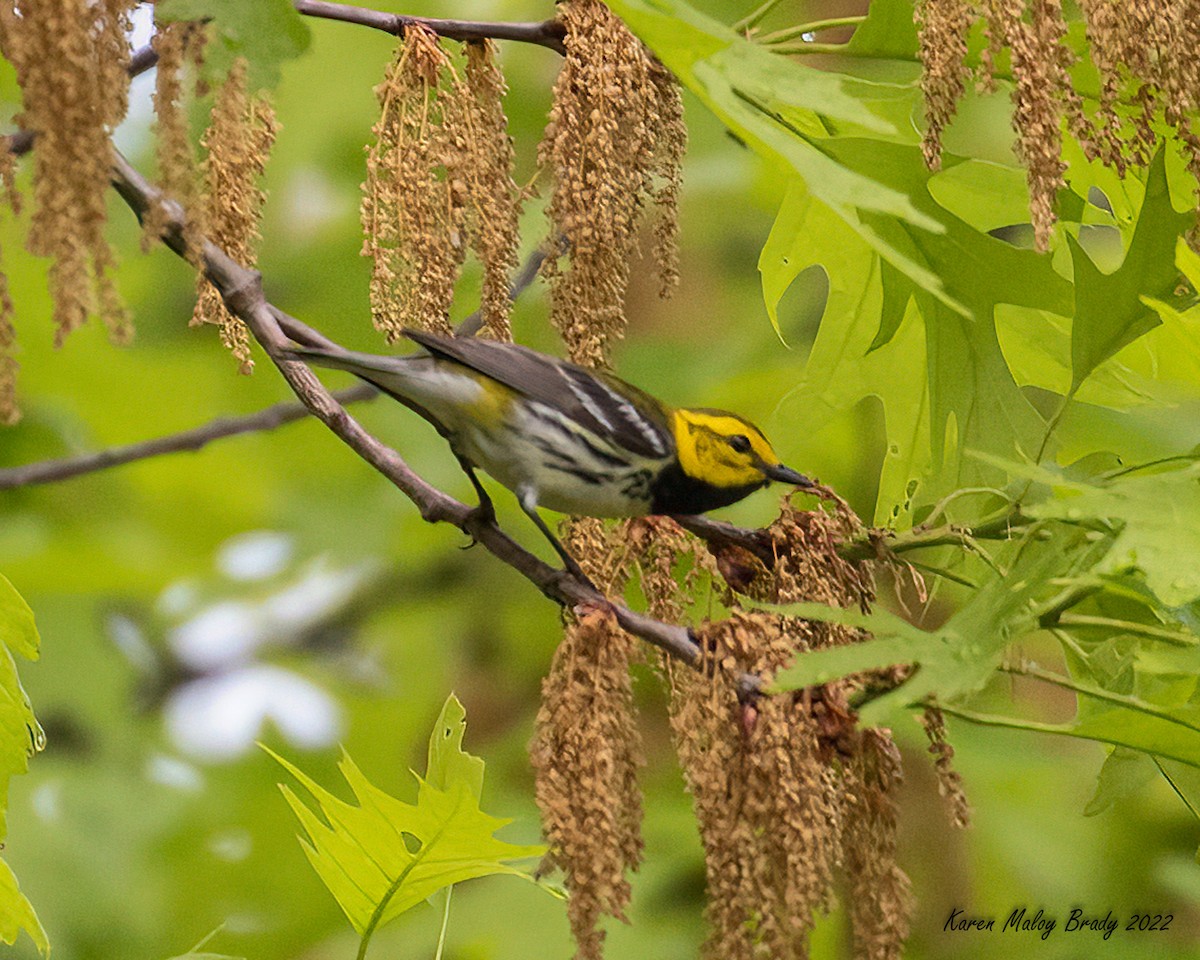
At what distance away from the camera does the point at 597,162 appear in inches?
65.8

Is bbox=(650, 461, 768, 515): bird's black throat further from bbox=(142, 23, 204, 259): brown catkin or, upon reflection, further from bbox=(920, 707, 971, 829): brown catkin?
bbox=(142, 23, 204, 259): brown catkin

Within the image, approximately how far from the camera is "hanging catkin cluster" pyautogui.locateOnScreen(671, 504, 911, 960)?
1.35 m

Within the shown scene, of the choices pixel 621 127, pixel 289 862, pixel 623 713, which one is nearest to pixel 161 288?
pixel 289 862

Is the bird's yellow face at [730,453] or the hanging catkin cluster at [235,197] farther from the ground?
the hanging catkin cluster at [235,197]

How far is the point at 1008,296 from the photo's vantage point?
1.95 metres

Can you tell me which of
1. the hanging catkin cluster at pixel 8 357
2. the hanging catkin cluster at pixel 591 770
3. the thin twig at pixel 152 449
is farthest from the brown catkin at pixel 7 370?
the thin twig at pixel 152 449

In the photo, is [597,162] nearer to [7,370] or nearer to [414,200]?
[414,200]

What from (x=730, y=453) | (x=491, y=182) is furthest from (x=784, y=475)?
(x=491, y=182)

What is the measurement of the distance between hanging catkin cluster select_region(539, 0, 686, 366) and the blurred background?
1.69m

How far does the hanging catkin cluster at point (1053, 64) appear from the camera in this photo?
4.87ft

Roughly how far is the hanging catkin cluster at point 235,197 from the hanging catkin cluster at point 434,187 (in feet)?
0.46

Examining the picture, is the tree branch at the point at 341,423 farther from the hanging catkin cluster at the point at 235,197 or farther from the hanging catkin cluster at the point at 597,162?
the hanging catkin cluster at the point at 597,162

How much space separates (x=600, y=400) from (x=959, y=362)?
0.52m

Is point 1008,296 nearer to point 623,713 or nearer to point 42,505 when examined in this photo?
point 623,713
